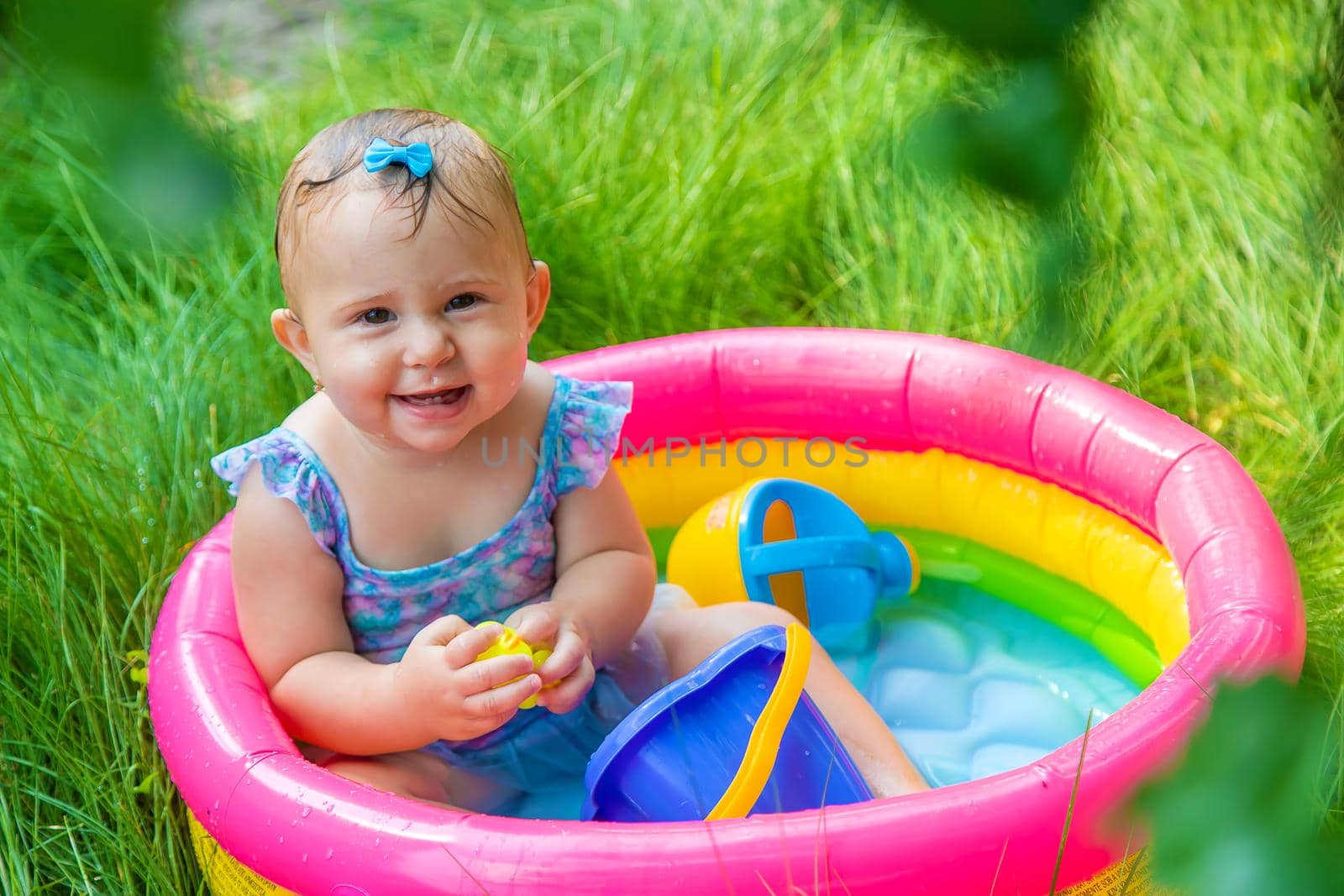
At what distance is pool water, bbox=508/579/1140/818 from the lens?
77.7 inches

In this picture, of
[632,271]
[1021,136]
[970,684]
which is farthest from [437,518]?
[1021,136]

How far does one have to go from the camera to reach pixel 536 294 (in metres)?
1.73

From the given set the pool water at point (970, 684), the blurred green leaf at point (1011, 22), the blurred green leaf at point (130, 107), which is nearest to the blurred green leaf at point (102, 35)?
the blurred green leaf at point (130, 107)

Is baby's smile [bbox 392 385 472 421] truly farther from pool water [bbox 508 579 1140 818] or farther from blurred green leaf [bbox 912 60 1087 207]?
blurred green leaf [bbox 912 60 1087 207]

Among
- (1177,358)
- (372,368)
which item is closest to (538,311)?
(372,368)

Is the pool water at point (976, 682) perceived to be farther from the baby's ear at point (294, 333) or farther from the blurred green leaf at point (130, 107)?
the blurred green leaf at point (130, 107)

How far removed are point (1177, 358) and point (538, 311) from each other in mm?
1377

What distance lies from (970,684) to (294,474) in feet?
3.50

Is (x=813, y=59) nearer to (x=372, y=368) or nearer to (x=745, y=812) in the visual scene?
(x=372, y=368)

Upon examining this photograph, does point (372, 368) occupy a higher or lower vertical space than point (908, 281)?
higher

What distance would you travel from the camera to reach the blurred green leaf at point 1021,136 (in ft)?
1.68

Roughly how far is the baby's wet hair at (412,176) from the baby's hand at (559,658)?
0.44 m

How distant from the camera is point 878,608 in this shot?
7.41 ft

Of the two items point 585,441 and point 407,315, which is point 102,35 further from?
point 585,441
